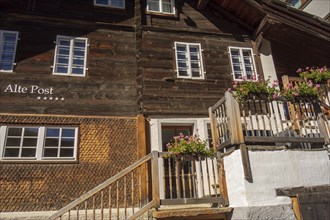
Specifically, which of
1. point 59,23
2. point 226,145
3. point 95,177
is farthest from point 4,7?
point 226,145

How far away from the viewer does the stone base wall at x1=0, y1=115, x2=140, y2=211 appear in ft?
25.3

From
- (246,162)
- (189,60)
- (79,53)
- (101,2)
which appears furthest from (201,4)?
(246,162)

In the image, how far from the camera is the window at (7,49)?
9008mm

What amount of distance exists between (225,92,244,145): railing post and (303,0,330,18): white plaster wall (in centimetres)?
1326

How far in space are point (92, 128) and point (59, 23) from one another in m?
4.13

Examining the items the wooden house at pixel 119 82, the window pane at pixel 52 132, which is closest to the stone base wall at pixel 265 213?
the wooden house at pixel 119 82

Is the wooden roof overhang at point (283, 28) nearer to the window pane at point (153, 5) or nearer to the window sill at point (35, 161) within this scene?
the window pane at point (153, 5)

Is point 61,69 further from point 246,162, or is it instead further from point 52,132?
point 246,162

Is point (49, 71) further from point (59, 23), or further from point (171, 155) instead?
point (171, 155)

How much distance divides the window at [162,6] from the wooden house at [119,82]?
57 mm

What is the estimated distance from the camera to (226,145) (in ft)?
19.8

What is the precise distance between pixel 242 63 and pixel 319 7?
339 inches

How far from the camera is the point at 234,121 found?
5.87 meters

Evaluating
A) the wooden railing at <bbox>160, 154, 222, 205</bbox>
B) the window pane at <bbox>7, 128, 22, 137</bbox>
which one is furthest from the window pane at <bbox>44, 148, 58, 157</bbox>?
the wooden railing at <bbox>160, 154, 222, 205</bbox>
